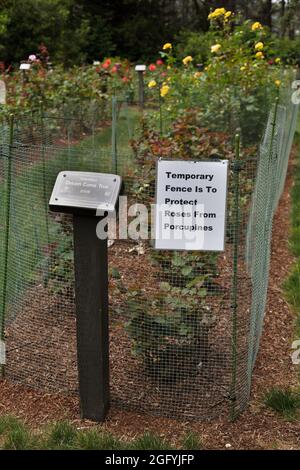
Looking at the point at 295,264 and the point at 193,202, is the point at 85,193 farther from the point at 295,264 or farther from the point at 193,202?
the point at 295,264

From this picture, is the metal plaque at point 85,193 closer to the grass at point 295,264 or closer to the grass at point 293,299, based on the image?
the grass at point 293,299

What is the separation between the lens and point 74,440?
3053 mm

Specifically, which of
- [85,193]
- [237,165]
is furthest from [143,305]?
[237,165]

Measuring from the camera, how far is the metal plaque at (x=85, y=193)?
2885 mm

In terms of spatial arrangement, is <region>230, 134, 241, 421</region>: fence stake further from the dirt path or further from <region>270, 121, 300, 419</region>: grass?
<region>270, 121, 300, 419</region>: grass

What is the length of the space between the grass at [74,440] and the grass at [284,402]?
0.52 metres

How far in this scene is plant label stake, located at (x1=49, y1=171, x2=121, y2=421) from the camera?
292 cm

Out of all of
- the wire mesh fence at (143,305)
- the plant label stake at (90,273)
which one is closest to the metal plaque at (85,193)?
the plant label stake at (90,273)

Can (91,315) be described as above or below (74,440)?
above

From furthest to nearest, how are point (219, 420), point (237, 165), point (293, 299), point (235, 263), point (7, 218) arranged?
point (293, 299), point (7, 218), point (219, 420), point (235, 263), point (237, 165)

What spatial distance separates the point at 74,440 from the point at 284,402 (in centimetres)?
117

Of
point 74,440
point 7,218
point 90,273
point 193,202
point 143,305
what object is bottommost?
point 74,440

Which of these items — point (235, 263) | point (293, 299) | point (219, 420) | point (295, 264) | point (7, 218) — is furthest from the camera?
point (295, 264)
